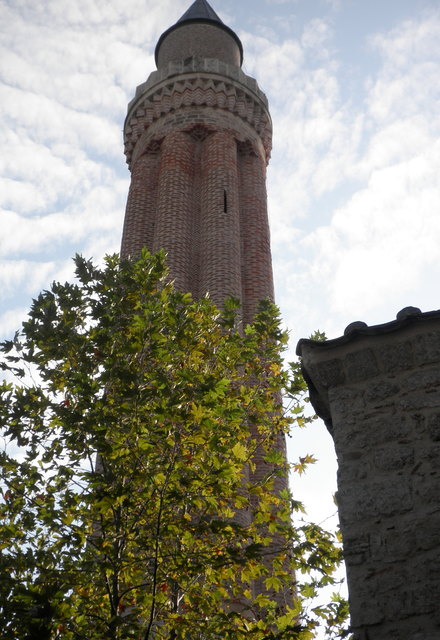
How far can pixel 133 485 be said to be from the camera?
613cm

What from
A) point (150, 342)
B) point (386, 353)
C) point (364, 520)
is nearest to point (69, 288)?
point (150, 342)

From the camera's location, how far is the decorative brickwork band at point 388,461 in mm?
3996

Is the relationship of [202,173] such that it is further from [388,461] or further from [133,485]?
[388,461]

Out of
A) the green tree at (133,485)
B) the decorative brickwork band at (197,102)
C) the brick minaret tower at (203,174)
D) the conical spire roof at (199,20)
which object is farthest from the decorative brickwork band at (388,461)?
the conical spire roof at (199,20)

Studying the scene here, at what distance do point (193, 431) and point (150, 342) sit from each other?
1042 mm

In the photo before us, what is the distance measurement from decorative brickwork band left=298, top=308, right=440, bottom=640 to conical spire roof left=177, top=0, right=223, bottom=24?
23.4 metres

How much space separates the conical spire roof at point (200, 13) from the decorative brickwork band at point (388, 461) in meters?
23.4

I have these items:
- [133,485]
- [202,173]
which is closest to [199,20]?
[202,173]

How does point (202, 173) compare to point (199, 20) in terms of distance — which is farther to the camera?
point (199, 20)

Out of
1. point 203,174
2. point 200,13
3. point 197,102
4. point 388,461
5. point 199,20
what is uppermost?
point 200,13

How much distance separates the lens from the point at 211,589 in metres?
6.67

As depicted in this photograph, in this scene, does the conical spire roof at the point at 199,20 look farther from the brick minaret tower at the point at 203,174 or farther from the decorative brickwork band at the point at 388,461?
the decorative brickwork band at the point at 388,461

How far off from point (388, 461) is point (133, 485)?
8.43 ft

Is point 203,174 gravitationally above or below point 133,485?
above
